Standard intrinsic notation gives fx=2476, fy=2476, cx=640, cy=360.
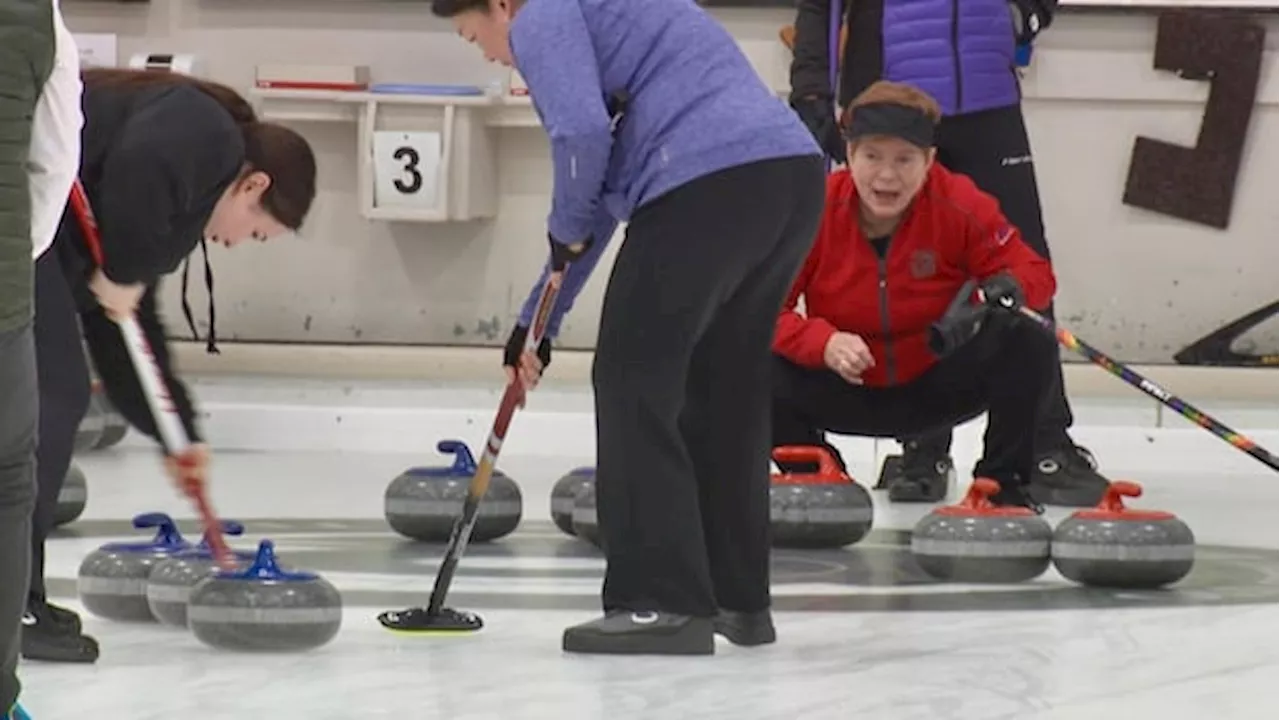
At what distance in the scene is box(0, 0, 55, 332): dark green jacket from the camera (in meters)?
2.11

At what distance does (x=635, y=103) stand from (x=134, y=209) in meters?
0.64

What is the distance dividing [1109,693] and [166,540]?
1.35 metres

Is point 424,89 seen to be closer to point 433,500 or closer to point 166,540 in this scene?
point 433,500

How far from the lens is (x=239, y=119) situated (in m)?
3.17

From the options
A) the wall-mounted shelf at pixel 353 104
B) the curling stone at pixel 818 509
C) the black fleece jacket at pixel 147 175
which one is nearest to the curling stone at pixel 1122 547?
the curling stone at pixel 818 509

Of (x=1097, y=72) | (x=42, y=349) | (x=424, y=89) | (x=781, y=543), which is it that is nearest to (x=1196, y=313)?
(x=1097, y=72)

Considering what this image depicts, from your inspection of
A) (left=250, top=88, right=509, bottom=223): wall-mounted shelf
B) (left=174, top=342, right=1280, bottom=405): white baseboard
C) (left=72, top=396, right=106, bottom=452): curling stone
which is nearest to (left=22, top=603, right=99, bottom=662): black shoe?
(left=72, top=396, right=106, bottom=452): curling stone

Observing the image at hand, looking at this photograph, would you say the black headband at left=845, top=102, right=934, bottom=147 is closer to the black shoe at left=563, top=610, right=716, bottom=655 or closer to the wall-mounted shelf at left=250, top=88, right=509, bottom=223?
the black shoe at left=563, top=610, right=716, bottom=655

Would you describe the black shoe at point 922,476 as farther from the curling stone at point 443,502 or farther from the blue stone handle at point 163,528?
the blue stone handle at point 163,528

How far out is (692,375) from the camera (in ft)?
10.9

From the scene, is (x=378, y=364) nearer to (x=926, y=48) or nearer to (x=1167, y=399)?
(x=926, y=48)

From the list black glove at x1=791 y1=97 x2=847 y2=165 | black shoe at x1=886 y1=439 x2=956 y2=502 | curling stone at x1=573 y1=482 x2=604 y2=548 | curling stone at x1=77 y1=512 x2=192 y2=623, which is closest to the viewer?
curling stone at x1=77 y1=512 x2=192 y2=623

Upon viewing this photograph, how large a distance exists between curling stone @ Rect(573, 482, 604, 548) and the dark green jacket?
6.59 feet

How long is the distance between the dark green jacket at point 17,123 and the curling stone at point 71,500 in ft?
7.20
